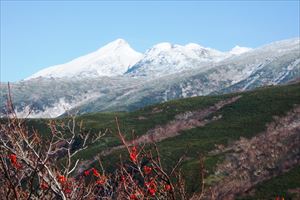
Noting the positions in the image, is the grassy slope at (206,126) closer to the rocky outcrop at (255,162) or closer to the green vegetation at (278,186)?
the rocky outcrop at (255,162)

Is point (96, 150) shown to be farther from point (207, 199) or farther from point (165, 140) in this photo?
point (207, 199)

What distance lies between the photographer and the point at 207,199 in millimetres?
47812

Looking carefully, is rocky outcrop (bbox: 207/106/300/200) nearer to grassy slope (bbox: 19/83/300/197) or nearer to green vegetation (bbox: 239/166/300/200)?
green vegetation (bbox: 239/166/300/200)

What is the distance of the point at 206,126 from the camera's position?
88812 millimetres

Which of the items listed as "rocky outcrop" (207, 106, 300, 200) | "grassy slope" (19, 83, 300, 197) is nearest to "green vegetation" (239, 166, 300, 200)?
"rocky outcrop" (207, 106, 300, 200)

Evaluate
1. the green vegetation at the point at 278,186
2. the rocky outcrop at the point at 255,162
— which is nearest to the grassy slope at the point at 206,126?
the rocky outcrop at the point at 255,162

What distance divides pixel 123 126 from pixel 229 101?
89.5 ft

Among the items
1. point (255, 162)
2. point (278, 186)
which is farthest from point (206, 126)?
point (278, 186)

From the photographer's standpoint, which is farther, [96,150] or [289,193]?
[96,150]

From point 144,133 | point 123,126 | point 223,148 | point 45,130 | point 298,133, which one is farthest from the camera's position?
point 45,130

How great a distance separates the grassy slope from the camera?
6956 centimetres

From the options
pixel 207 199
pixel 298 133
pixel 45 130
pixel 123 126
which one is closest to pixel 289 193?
pixel 207 199

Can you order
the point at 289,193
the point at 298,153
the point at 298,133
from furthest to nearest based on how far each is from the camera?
the point at 298,133, the point at 298,153, the point at 289,193

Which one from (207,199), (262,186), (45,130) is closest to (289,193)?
(262,186)
